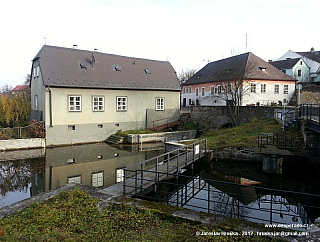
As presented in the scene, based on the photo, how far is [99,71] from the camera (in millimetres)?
24109

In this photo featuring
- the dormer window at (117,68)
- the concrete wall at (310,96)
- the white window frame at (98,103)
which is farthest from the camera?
the concrete wall at (310,96)

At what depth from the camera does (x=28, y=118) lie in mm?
23422

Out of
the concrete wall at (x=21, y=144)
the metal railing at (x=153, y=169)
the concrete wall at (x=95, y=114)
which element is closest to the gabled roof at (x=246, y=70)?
the concrete wall at (x=95, y=114)

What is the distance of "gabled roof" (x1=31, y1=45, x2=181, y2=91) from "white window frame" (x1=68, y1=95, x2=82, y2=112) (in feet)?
3.16

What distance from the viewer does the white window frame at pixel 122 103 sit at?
24.1 metres

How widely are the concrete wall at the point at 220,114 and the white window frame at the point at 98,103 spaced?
9069 mm

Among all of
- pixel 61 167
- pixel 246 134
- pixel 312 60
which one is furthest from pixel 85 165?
pixel 312 60

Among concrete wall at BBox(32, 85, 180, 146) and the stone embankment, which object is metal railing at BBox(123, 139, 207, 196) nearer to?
the stone embankment

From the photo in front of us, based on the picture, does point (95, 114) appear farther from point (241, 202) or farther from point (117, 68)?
point (241, 202)

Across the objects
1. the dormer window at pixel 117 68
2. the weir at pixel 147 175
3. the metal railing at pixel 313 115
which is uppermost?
the dormer window at pixel 117 68

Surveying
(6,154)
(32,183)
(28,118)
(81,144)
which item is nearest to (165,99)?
(81,144)

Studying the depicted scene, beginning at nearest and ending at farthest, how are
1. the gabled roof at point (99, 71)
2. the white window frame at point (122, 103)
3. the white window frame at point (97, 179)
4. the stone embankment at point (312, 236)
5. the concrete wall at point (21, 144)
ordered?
the stone embankment at point (312, 236), the white window frame at point (97, 179), the concrete wall at point (21, 144), the gabled roof at point (99, 71), the white window frame at point (122, 103)

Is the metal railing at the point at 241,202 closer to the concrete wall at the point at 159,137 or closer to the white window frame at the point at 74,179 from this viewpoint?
the white window frame at the point at 74,179

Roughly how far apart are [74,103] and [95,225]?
56.4 feet
